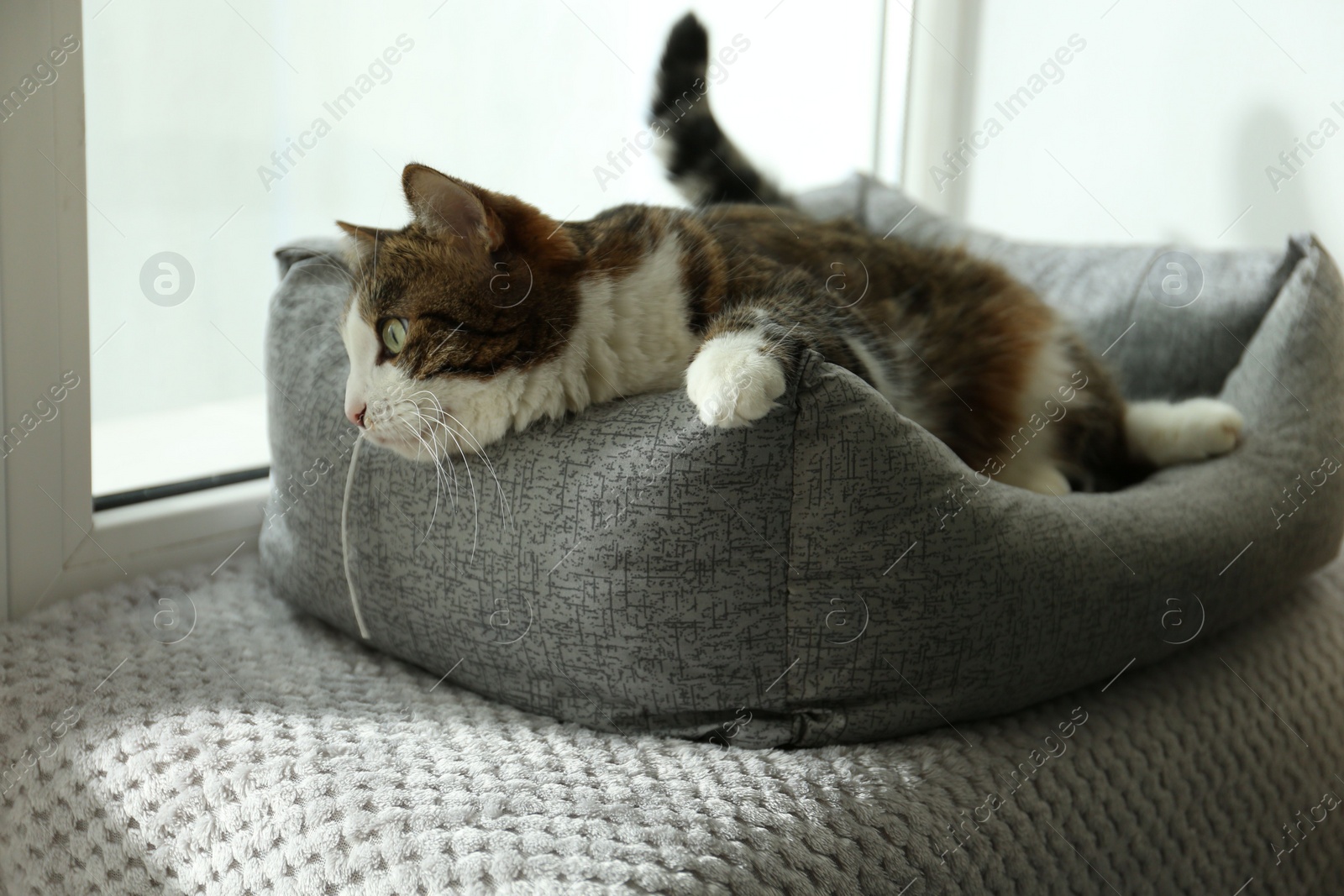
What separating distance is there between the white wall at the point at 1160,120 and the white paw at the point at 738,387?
57.2 inches

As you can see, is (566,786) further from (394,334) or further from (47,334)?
(47,334)

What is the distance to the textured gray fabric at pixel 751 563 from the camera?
82cm

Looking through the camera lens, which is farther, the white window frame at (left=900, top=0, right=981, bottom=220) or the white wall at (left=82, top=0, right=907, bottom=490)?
the white window frame at (left=900, top=0, right=981, bottom=220)

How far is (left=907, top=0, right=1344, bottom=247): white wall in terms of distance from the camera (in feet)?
5.63

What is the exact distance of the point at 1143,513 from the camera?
1.04m

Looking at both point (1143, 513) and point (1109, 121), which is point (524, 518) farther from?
point (1109, 121)

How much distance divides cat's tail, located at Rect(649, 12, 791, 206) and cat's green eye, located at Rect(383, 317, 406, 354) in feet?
2.14
